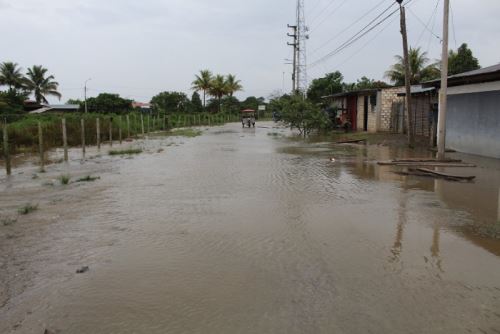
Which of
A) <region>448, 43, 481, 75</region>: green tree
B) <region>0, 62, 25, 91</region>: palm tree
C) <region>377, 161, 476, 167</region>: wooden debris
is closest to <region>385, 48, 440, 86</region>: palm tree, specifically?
<region>448, 43, 481, 75</region>: green tree

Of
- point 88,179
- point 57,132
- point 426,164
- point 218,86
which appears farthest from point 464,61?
point 218,86

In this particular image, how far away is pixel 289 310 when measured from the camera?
13.7ft

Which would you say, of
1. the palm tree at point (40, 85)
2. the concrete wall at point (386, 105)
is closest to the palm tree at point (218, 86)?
the palm tree at point (40, 85)

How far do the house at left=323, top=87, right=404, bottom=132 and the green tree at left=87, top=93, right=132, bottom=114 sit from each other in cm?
2641

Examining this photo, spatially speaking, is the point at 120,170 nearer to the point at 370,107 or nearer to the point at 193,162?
the point at 193,162

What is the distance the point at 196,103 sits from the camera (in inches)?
3334

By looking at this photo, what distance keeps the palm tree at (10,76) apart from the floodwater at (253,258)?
56.1 m

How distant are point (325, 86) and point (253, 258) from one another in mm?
53108

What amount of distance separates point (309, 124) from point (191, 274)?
2828 cm

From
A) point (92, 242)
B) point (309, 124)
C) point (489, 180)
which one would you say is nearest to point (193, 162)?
point (489, 180)

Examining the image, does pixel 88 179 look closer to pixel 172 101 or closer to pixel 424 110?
pixel 424 110

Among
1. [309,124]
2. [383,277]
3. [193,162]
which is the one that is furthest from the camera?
[309,124]

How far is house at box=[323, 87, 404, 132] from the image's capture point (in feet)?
102

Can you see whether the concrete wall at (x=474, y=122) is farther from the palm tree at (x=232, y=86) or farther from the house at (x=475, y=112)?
the palm tree at (x=232, y=86)
